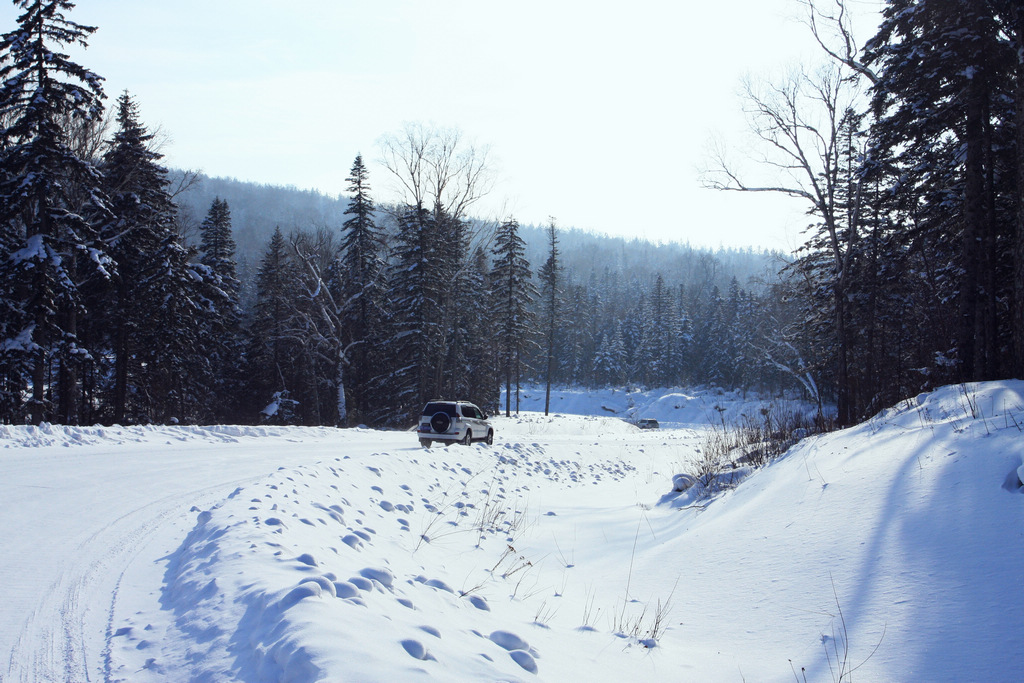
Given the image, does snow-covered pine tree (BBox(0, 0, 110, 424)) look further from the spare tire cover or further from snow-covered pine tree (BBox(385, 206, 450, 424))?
snow-covered pine tree (BBox(385, 206, 450, 424))

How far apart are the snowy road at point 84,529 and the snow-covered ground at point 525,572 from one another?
3 centimetres

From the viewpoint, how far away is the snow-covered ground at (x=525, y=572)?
3785mm

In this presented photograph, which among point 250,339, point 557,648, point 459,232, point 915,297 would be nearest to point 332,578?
point 557,648

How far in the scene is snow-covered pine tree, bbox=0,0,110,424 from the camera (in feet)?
62.5

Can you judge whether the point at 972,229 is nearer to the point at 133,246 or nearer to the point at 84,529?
the point at 84,529

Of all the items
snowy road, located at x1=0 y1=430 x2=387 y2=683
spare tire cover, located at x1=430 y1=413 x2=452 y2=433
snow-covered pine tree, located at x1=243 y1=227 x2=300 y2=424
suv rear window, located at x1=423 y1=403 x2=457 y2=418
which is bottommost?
snowy road, located at x1=0 y1=430 x2=387 y2=683

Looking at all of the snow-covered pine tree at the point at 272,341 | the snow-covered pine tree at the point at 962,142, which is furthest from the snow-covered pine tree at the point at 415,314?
the snow-covered pine tree at the point at 962,142

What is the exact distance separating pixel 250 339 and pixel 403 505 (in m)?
38.2

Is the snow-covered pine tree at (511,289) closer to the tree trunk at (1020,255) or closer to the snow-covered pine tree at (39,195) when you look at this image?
the snow-covered pine tree at (39,195)

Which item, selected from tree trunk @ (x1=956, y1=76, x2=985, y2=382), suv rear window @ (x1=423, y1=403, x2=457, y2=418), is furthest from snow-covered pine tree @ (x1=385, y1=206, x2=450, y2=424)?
tree trunk @ (x1=956, y1=76, x2=985, y2=382)

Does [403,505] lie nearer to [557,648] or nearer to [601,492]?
[557,648]

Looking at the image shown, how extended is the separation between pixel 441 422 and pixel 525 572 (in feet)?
34.6

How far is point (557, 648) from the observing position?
4.73 m

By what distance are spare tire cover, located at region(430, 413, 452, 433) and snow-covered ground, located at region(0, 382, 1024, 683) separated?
6899 mm
